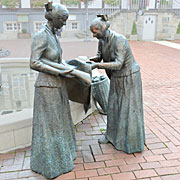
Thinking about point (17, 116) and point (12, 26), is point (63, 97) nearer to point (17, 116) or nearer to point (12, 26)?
point (17, 116)

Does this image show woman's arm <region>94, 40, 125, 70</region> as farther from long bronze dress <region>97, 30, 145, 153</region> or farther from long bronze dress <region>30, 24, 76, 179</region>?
long bronze dress <region>30, 24, 76, 179</region>

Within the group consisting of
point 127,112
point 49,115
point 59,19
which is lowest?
point 127,112

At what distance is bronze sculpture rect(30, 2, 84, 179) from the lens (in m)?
2.39

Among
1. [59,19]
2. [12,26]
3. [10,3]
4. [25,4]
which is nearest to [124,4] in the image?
[25,4]

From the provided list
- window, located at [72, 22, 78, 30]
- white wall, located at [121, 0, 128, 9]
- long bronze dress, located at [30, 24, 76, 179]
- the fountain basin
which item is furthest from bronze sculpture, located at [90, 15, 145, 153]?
window, located at [72, 22, 78, 30]

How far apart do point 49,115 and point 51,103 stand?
0.48 ft

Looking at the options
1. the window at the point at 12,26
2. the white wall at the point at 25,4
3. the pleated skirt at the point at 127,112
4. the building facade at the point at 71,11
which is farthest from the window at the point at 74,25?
the pleated skirt at the point at 127,112

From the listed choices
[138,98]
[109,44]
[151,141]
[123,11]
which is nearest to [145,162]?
[151,141]

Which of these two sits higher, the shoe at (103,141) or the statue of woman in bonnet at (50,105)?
the statue of woman in bonnet at (50,105)

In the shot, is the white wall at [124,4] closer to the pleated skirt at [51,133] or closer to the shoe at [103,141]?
the shoe at [103,141]

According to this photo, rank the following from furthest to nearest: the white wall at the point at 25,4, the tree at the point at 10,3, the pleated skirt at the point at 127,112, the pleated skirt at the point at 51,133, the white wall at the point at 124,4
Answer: the white wall at the point at 25,4 < the tree at the point at 10,3 < the white wall at the point at 124,4 < the pleated skirt at the point at 127,112 < the pleated skirt at the point at 51,133

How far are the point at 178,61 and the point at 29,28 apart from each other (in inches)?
588

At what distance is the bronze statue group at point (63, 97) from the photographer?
8.05 feet

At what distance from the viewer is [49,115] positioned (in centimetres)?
264
